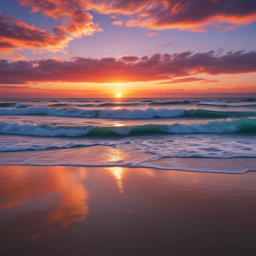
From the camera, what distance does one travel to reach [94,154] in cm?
561

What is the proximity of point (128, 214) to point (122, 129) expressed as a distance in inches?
294

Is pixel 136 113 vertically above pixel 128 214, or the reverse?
pixel 136 113

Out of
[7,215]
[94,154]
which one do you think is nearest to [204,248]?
[7,215]

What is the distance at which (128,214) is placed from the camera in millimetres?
2434

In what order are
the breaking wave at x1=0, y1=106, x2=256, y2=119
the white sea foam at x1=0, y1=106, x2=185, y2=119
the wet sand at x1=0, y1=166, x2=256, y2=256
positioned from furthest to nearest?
the white sea foam at x1=0, y1=106, x2=185, y2=119 → the breaking wave at x1=0, y1=106, x2=256, y2=119 → the wet sand at x1=0, y1=166, x2=256, y2=256

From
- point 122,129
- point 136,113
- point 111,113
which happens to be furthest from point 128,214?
point 111,113

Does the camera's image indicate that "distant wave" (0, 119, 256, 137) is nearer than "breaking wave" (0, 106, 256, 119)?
Yes

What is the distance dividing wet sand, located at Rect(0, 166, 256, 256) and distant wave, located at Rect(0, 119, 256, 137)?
551 cm

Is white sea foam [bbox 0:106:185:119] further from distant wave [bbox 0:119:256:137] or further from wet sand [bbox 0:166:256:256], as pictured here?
wet sand [bbox 0:166:256:256]

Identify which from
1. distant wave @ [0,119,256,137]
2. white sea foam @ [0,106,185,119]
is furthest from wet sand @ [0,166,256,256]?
white sea foam @ [0,106,185,119]

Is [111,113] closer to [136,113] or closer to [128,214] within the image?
[136,113]

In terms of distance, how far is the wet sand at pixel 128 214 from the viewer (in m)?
1.86

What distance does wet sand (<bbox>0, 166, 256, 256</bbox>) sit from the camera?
186 cm

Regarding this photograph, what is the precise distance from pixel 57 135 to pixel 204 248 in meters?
8.51
